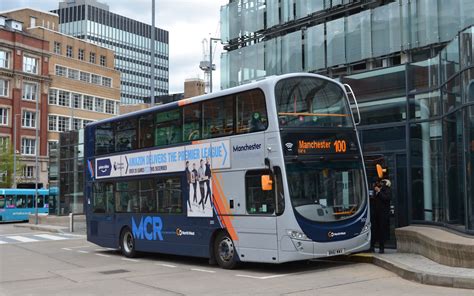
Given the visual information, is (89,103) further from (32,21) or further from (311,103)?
(311,103)

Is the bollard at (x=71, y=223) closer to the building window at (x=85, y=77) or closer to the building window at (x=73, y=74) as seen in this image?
the building window at (x=73, y=74)

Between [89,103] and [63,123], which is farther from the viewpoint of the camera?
[89,103]

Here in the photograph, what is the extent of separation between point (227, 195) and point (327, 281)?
3534 millimetres

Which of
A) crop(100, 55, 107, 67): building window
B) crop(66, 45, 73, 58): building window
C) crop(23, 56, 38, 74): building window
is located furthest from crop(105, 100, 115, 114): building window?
crop(23, 56, 38, 74): building window

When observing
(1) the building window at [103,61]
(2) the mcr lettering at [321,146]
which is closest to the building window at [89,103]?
(1) the building window at [103,61]

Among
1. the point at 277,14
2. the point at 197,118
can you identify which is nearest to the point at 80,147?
the point at 277,14

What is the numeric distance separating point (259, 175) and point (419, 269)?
3.97 m

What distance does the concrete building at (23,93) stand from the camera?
230ft

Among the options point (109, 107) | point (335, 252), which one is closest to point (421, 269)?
point (335, 252)

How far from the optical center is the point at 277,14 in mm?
23844

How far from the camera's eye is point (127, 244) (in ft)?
58.1

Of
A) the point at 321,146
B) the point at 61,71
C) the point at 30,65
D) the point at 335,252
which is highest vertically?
the point at 61,71

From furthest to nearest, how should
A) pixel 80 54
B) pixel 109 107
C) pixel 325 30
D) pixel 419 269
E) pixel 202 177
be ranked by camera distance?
pixel 80 54
pixel 109 107
pixel 325 30
pixel 202 177
pixel 419 269

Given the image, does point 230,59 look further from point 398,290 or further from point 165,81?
point 165,81
